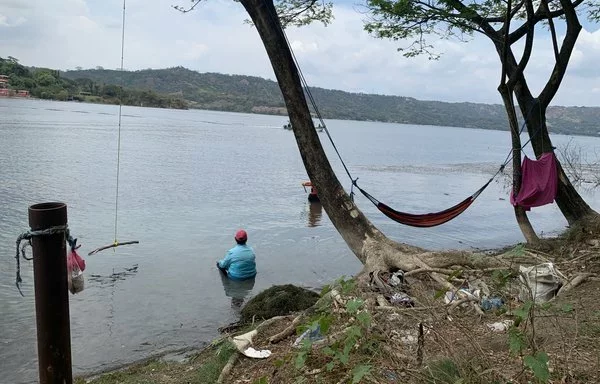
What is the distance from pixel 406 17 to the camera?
29.6ft

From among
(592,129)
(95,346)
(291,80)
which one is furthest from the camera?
(592,129)

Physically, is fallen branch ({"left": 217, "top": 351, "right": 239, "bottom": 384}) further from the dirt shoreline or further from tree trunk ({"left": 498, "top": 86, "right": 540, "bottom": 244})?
tree trunk ({"left": 498, "top": 86, "right": 540, "bottom": 244})

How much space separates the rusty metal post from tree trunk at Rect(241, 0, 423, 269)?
12.4ft

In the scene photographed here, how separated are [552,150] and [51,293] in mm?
7752

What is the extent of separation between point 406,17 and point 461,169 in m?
30.7

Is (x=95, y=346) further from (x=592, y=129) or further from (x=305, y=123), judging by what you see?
(x=592, y=129)

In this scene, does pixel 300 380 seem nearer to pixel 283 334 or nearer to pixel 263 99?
pixel 283 334

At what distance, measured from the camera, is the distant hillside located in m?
121

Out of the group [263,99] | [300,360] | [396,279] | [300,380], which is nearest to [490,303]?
[396,279]

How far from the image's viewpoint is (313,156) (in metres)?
6.26

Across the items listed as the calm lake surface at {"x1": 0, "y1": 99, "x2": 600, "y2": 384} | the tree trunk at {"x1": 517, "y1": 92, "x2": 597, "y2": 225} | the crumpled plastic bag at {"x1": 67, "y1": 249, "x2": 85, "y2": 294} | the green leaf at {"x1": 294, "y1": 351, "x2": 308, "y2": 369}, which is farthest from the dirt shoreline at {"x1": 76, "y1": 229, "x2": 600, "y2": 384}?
the tree trunk at {"x1": 517, "y1": 92, "x2": 597, "y2": 225}

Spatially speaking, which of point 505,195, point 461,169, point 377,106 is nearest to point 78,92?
point 377,106

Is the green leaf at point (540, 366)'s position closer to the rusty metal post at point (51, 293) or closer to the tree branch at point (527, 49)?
the rusty metal post at point (51, 293)

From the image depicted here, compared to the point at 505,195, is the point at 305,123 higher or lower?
higher
